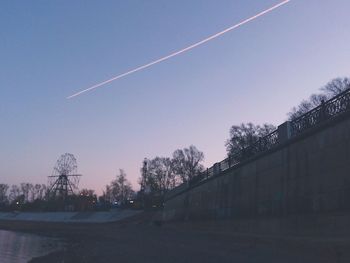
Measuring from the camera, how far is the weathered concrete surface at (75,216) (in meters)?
93.1

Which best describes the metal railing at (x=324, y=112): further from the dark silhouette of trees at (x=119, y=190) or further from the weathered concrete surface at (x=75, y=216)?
the dark silhouette of trees at (x=119, y=190)

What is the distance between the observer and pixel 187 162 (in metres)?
132

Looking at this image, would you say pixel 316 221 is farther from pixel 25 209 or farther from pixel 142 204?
pixel 25 209

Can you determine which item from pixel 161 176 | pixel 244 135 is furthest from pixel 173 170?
pixel 244 135

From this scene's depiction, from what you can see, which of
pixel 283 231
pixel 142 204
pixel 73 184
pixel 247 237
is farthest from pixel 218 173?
pixel 73 184

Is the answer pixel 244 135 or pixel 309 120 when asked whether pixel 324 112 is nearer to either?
pixel 309 120

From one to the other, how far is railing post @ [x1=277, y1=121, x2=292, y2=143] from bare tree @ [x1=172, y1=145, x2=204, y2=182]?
10342 centimetres

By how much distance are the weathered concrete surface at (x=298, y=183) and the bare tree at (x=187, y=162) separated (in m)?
93.5

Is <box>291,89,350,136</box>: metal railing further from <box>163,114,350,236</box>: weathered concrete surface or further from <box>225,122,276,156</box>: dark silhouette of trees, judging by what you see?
<box>225,122,276,156</box>: dark silhouette of trees

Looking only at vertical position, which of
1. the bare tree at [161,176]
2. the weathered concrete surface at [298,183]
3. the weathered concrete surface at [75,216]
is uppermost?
the bare tree at [161,176]

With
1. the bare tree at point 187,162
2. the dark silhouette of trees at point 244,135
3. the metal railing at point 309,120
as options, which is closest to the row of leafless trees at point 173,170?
the bare tree at point 187,162

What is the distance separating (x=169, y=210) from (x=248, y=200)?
33801 millimetres

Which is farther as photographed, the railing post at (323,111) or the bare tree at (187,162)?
the bare tree at (187,162)

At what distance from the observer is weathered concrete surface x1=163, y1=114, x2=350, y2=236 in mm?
18844
